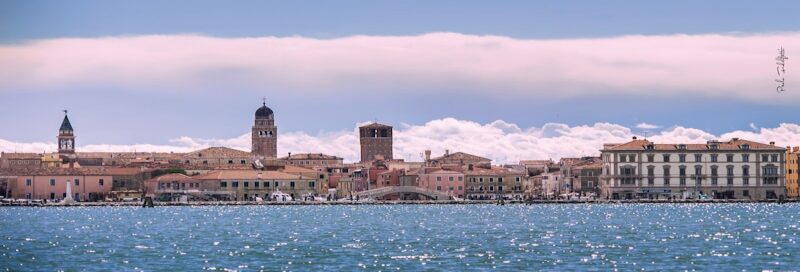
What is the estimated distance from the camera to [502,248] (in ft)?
241

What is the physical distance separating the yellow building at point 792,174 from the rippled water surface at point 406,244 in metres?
74.8

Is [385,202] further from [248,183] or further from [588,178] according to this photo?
[588,178]

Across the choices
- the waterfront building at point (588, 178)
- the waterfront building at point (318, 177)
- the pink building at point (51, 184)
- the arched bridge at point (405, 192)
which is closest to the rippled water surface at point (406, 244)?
the pink building at point (51, 184)

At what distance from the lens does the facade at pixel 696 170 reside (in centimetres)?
17750

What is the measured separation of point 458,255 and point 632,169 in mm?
111326

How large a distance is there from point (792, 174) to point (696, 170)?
14489 mm

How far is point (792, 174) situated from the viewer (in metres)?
187

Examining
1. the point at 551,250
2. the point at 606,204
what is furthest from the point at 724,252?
the point at 606,204

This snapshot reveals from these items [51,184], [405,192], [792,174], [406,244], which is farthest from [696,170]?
[406,244]

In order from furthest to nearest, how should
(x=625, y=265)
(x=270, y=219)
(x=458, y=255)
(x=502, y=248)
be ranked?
1. (x=270, y=219)
2. (x=502, y=248)
3. (x=458, y=255)
4. (x=625, y=265)

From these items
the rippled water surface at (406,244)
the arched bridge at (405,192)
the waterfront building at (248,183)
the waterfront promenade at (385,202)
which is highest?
the waterfront building at (248,183)

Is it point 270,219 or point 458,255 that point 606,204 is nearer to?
point 270,219

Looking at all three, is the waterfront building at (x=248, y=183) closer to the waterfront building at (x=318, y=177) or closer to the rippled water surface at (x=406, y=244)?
the waterfront building at (x=318, y=177)

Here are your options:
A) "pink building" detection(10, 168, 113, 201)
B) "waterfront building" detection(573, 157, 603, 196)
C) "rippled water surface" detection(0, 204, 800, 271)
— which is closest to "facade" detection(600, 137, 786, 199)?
"waterfront building" detection(573, 157, 603, 196)
